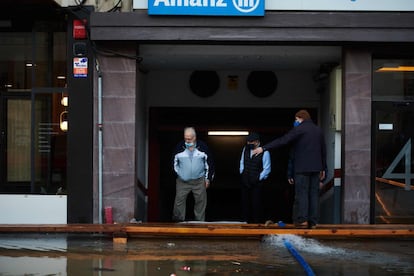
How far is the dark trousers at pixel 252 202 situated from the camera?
33.0ft

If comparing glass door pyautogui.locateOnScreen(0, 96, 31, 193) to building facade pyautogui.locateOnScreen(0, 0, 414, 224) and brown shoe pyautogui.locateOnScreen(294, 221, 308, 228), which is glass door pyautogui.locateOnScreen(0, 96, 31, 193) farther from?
brown shoe pyautogui.locateOnScreen(294, 221, 308, 228)

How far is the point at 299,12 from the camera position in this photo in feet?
31.1

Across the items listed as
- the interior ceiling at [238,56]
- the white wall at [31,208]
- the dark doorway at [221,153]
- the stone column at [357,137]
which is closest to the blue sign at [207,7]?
the interior ceiling at [238,56]

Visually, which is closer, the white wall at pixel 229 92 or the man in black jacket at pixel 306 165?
the man in black jacket at pixel 306 165

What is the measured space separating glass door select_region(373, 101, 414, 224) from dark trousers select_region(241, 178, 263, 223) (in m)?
1.91

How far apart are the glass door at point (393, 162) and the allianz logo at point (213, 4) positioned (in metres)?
2.66

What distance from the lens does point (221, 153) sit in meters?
16.1

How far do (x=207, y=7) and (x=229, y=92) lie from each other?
3.88 meters

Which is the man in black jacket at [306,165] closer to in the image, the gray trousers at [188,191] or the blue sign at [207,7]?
the gray trousers at [188,191]

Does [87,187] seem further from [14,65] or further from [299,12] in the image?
[299,12]

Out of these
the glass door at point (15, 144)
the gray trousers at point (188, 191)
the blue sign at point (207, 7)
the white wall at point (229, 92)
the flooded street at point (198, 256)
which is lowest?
the flooded street at point (198, 256)

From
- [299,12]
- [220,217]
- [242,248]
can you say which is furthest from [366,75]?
[220,217]

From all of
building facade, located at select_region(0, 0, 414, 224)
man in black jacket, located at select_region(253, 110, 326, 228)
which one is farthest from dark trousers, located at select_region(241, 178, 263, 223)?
man in black jacket, located at select_region(253, 110, 326, 228)

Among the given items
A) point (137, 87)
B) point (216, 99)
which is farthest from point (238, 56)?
point (216, 99)
